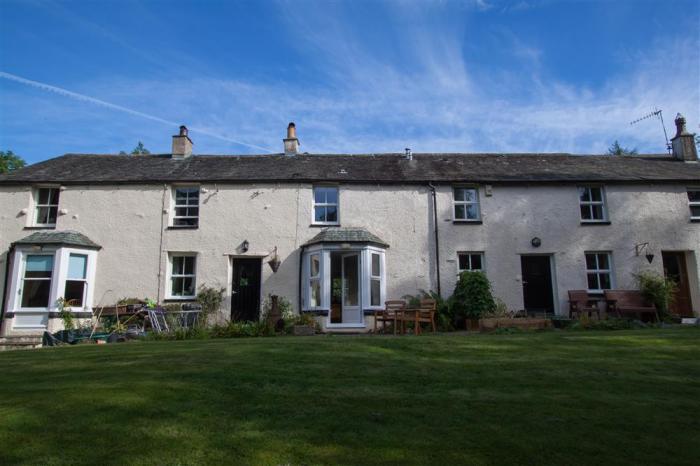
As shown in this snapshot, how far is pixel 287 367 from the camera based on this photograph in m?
7.71

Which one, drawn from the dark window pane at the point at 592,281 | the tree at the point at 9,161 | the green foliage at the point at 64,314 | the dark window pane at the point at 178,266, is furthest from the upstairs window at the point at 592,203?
the tree at the point at 9,161

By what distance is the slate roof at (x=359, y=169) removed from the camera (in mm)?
18750

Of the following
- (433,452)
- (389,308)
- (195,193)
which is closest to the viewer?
(433,452)

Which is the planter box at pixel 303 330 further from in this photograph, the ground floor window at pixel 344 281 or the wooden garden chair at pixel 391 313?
the wooden garden chair at pixel 391 313

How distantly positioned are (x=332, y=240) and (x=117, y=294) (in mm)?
7858

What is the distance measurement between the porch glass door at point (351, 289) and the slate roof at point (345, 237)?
25.4 inches

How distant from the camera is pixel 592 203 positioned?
62.1 feet

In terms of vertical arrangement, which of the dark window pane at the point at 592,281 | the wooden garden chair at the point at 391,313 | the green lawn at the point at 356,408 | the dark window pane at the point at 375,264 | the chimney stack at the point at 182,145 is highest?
the chimney stack at the point at 182,145

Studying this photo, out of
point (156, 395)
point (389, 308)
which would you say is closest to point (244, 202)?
point (389, 308)

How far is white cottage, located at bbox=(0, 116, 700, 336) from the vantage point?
17.5 meters

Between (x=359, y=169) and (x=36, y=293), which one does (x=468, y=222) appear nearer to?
(x=359, y=169)

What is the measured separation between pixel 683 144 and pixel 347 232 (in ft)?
50.8

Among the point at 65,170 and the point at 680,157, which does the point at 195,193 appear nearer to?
the point at 65,170

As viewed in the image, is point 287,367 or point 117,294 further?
point 117,294
